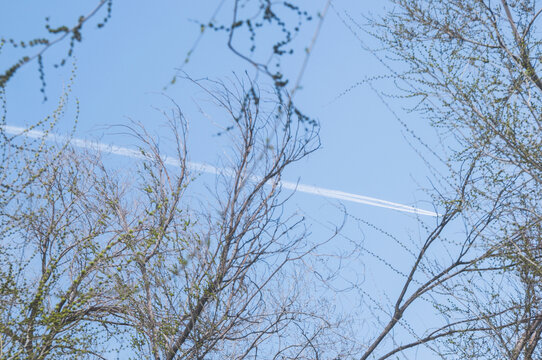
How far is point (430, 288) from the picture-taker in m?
5.56

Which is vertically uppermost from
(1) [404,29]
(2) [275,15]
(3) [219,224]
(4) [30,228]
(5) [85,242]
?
(1) [404,29]

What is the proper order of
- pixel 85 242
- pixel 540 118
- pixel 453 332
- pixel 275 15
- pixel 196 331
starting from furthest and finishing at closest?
pixel 85 242
pixel 196 331
pixel 453 332
pixel 540 118
pixel 275 15

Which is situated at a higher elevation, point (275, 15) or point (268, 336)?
point (268, 336)

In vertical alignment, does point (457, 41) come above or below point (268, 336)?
above

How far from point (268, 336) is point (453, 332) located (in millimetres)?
2105

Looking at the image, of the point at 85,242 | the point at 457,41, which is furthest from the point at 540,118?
the point at 85,242

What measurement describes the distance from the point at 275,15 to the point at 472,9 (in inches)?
192

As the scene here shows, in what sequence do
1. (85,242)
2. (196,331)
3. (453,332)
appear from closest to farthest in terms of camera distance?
(453,332) → (196,331) → (85,242)

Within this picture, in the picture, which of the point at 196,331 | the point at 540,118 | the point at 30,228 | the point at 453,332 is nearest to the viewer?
the point at 540,118

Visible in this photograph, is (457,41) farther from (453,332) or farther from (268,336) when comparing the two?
(268,336)

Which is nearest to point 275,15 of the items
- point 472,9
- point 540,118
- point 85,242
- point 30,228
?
point 540,118

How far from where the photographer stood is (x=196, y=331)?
580cm

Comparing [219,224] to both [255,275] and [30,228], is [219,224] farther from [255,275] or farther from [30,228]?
[30,228]

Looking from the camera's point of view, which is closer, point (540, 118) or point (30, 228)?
point (540, 118)
